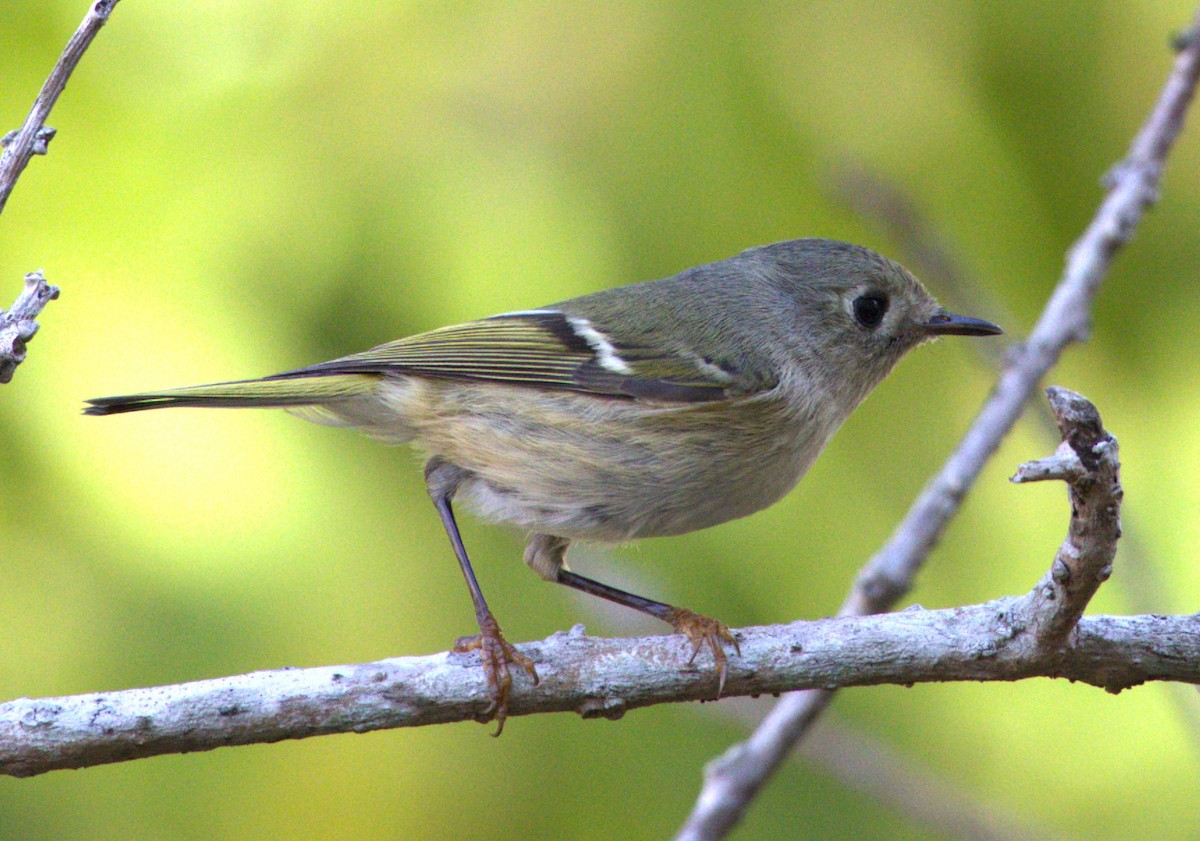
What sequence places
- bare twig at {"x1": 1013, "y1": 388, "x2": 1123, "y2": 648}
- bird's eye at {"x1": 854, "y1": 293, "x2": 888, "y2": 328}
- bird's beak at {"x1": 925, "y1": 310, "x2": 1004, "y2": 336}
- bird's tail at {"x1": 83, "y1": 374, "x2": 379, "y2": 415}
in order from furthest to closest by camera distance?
bird's eye at {"x1": 854, "y1": 293, "x2": 888, "y2": 328} → bird's beak at {"x1": 925, "y1": 310, "x2": 1004, "y2": 336} → bird's tail at {"x1": 83, "y1": 374, "x2": 379, "y2": 415} → bare twig at {"x1": 1013, "y1": 388, "x2": 1123, "y2": 648}

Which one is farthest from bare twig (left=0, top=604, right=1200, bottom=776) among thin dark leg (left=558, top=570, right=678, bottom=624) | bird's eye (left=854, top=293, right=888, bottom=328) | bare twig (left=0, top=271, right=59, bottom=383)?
bird's eye (left=854, top=293, right=888, bottom=328)

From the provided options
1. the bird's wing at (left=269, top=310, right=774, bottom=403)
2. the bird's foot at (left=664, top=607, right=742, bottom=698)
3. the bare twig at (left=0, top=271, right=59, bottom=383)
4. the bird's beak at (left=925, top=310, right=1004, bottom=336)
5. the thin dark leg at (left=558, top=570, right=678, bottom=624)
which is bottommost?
the bird's foot at (left=664, top=607, right=742, bottom=698)

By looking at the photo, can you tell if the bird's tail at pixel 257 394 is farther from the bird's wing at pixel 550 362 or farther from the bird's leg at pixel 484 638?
the bird's leg at pixel 484 638

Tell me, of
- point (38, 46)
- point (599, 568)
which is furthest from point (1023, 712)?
point (38, 46)

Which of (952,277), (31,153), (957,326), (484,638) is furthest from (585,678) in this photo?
(952,277)

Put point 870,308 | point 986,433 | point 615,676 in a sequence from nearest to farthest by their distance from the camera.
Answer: point 615,676
point 986,433
point 870,308

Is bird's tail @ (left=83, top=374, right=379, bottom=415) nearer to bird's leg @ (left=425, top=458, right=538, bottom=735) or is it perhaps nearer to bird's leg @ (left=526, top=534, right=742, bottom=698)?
bird's leg @ (left=425, top=458, right=538, bottom=735)

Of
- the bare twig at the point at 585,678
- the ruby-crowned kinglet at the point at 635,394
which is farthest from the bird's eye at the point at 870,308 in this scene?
the bare twig at the point at 585,678

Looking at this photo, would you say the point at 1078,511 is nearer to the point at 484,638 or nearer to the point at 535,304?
the point at 484,638
